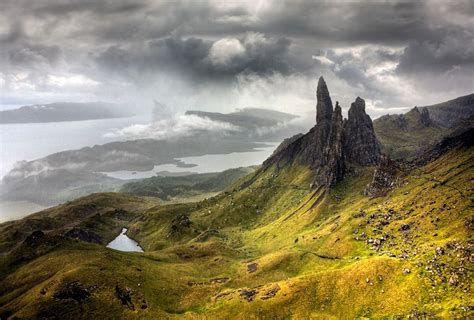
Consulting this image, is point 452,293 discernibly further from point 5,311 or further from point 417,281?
point 5,311

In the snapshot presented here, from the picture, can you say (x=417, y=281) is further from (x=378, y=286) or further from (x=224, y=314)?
(x=224, y=314)

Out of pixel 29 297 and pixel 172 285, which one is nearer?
pixel 29 297

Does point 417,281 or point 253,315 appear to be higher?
point 417,281

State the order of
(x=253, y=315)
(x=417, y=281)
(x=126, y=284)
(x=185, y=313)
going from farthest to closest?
(x=126, y=284), (x=185, y=313), (x=253, y=315), (x=417, y=281)

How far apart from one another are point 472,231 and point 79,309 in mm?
180505

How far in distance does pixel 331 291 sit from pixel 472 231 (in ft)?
229

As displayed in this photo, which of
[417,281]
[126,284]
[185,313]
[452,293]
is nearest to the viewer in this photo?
[452,293]

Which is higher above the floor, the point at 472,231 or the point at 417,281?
the point at 472,231

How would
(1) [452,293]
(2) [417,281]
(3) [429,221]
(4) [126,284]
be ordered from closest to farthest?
(1) [452,293] < (2) [417,281] < (4) [126,284] < (3) [429,221]

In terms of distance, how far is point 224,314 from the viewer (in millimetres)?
162875

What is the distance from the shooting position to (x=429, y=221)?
19775cm

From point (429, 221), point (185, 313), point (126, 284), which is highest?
point (429, 221)

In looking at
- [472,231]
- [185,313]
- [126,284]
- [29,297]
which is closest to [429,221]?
[472,231]

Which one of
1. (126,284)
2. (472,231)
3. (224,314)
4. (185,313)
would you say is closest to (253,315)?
(224,314)
